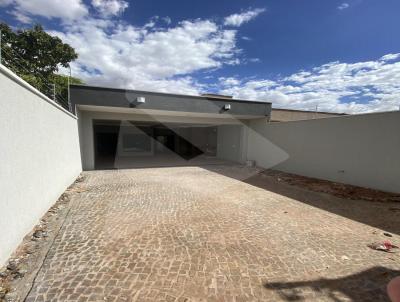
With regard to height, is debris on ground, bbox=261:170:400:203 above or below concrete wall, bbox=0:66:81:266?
below

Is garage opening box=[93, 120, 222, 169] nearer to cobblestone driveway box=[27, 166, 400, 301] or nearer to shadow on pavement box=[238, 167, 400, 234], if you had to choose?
shadow on pavement box=[238, 167, 400, 234]

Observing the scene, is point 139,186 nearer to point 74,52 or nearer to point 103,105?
point 103,105

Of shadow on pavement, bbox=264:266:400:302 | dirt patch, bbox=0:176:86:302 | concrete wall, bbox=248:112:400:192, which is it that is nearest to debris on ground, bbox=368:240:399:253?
shadow on pavement, bbox=264:266:400:302

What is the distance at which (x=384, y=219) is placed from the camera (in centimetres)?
473

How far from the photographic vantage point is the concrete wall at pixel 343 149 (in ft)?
21.2

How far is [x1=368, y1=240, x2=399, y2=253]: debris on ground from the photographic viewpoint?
3.39m

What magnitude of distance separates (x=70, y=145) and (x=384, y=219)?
370 inches

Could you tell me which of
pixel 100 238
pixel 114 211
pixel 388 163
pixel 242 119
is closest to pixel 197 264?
pixel 100 238

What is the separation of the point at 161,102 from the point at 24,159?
6.68 meters

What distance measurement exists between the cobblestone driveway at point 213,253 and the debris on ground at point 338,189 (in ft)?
2.14

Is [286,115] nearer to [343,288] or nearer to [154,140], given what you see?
[154,140]

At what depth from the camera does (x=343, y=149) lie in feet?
25.5

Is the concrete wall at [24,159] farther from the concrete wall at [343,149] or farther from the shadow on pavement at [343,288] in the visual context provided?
the concrete wall at [343,149]

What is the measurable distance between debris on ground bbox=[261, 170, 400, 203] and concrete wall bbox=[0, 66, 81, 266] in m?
7.89
